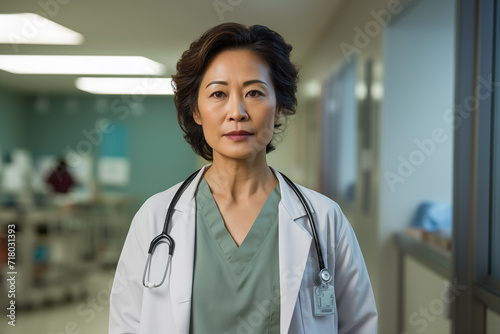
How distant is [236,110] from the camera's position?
2.72 feet

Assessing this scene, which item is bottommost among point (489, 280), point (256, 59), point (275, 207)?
point (489, 280)

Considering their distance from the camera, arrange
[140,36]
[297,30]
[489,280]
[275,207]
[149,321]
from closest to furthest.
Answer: [149,321] < [275,207] < [489,280] < [140,36] < [297,30]

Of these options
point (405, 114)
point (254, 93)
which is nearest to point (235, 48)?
point (254, 93)

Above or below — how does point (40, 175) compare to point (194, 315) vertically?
above

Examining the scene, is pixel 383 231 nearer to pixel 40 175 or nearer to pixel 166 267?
pixel 166 267

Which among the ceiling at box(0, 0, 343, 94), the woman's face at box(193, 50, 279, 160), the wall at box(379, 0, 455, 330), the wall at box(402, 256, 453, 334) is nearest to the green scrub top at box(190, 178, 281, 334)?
the woman's face at box(193, 50, 279, 160)

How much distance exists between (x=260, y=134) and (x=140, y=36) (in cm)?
217

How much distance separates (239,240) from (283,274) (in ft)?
0.40

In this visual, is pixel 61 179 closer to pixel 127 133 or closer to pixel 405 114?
pixel 127 133

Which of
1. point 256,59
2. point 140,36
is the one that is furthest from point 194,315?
point 140,36

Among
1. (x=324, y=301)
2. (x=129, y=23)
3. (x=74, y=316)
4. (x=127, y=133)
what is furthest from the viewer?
(x=127, y=133)

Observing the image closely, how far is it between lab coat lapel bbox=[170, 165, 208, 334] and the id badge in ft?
0.72

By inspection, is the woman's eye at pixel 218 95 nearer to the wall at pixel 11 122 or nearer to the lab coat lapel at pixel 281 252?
the lab coat lapel at pixel 281 252

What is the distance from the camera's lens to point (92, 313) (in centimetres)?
293
